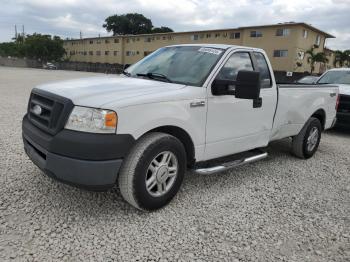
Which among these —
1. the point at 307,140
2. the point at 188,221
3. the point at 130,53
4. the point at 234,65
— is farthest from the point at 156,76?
the point at 130,53

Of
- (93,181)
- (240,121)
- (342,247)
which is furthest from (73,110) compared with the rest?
(342,247)

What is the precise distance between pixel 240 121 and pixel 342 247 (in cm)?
183

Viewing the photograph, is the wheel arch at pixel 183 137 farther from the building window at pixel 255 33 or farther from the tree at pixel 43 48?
the tree at pixel 43 48

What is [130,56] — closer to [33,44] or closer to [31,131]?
[33,44]

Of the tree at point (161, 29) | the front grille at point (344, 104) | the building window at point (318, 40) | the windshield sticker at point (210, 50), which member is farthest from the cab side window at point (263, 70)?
the tree at point (161, 29)

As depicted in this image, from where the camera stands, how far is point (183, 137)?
11.7 ft

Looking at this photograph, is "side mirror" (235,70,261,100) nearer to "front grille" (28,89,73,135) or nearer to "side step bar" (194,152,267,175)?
"side step bar" (194,152,267,175)

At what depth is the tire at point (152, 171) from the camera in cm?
303

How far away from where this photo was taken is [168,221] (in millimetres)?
3236

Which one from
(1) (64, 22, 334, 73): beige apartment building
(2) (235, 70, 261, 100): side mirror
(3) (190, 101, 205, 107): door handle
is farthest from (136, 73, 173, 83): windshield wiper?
(1) (64, 22, 334, 73): beige apartment building

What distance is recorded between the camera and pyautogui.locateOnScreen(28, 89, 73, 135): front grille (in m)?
2.91

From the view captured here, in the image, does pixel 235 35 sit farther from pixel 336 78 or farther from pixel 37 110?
pixel 37 110

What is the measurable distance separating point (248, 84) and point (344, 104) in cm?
590

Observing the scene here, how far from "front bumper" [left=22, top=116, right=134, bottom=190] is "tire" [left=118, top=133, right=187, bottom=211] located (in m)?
0.15
